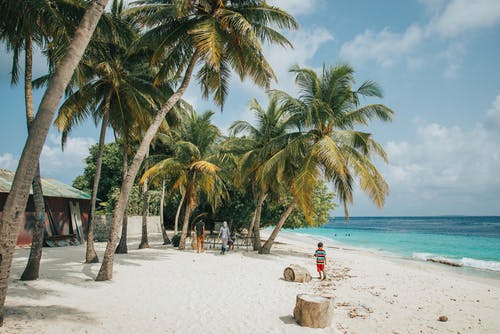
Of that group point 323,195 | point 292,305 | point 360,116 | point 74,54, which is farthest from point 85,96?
point 323,195

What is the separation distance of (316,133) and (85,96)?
923cm

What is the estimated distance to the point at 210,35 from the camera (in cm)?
884

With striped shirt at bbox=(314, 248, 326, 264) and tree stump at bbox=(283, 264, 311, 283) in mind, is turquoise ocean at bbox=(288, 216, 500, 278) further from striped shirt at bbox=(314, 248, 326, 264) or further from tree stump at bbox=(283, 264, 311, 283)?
tree stump at bbox=(283, 264, 311, 283)

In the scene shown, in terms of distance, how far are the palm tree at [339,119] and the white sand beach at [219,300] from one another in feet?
13.4

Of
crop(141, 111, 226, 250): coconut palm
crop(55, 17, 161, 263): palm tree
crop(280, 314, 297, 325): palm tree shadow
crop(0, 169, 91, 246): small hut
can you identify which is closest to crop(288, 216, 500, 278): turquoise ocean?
crop(141, 111, 226, 250): coconut palm

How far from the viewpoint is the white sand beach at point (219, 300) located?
18.5ft

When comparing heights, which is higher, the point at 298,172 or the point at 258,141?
the point at 258,141

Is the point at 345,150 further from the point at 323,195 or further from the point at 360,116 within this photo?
the point at 323,195

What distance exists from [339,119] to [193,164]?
6.95m

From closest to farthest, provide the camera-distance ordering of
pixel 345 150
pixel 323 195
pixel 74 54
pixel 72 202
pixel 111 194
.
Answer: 1. pixel 74 54
2. pixel 345 150
3. pixel 72 202
4. pixel 323 195
5. pixel 111 194

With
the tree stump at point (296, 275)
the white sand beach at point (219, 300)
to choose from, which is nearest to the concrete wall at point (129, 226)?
the white sand beach at point (219, 300)

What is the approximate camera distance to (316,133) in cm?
1416

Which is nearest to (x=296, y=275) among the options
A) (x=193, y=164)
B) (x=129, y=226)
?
(x=193, y=164)

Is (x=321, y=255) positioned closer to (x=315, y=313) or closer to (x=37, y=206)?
(x=315, y=313)
